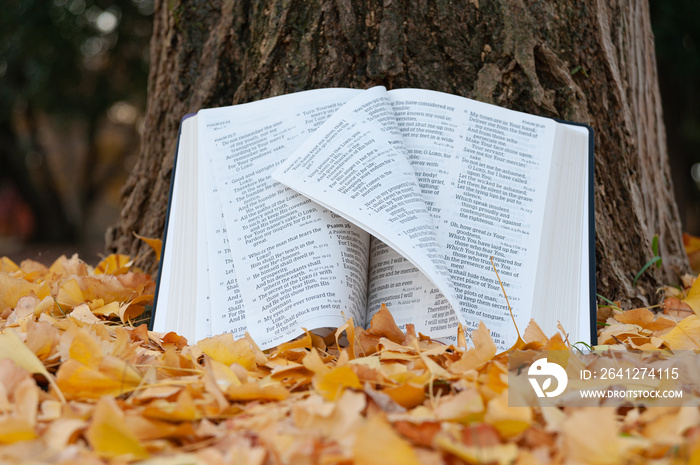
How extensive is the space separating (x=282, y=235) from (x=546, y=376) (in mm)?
525

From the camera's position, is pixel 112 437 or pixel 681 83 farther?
pixel 681 83

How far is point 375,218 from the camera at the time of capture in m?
0.99

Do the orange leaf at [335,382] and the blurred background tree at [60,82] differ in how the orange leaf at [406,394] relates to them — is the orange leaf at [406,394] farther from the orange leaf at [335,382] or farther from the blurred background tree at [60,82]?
the blurred background tree at [60,82]

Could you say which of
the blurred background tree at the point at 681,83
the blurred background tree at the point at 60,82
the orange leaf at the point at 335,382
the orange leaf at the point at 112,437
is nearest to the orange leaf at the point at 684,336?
the orange leaf at the point at 335,382

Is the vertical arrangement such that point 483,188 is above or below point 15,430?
above

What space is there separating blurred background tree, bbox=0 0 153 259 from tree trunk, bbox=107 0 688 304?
3.94 m

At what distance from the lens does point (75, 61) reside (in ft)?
18.2

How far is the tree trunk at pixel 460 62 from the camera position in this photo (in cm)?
127

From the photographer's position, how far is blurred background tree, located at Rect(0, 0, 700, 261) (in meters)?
4.35

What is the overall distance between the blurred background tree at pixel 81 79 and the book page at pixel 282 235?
394 centimetres

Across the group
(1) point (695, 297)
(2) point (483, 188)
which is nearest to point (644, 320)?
(1) point (695, 297)

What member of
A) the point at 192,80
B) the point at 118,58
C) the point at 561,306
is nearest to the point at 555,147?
the point at 561,306

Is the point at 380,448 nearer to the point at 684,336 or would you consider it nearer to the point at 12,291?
the point at 684,336

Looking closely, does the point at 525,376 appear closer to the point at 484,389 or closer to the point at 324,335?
the point at 484,389
